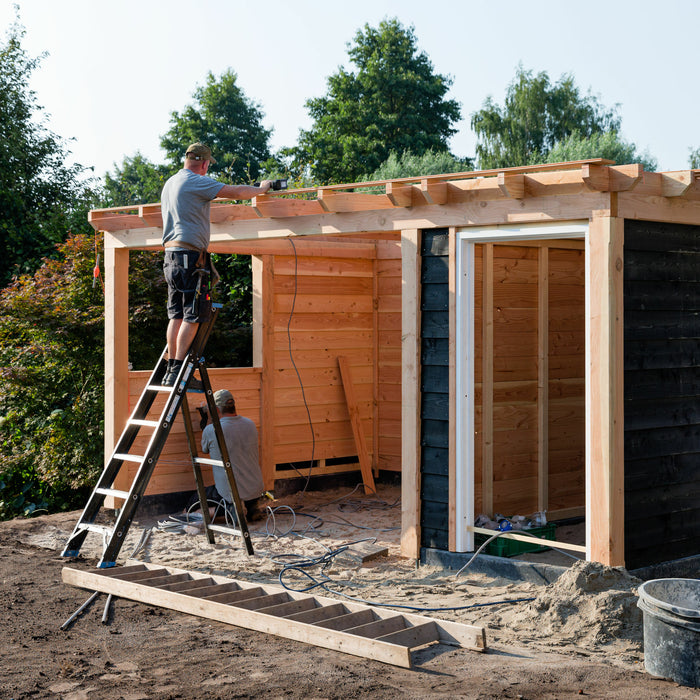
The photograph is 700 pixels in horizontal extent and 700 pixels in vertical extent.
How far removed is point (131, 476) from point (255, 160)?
3462 cm

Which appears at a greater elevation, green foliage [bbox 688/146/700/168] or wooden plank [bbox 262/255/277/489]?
green foliage [bbox 688/146/700/168]

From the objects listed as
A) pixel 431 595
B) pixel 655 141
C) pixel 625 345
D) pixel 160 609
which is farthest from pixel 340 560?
pixel 655 141

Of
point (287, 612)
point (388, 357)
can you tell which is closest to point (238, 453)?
point (388, 357)

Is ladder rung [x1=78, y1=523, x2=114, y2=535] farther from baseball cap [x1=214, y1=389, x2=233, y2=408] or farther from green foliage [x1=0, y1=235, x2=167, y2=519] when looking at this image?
green foliage [x1=0, y1=235, x2=167, y2=519]

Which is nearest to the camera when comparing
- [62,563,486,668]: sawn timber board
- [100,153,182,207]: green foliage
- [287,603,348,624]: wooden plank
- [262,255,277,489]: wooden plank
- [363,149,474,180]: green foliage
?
[62,563,486,668]: sawn timber board

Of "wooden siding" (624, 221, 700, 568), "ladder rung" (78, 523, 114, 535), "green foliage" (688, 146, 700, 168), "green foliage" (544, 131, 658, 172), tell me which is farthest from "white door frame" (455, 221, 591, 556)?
"green foliage" (688, 146, 700, 168)

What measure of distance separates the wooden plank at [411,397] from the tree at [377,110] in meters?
29.7

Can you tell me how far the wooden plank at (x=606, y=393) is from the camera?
19.5 feet

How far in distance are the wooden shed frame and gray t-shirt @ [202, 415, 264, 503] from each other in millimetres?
1130

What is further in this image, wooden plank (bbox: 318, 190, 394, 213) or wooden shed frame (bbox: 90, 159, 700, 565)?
wooden plank (bbox: 318, 190, 394, 213)

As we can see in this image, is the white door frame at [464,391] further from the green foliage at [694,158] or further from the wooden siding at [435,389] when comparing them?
the green foliage at [694,158]

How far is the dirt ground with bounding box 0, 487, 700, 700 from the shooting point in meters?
4.46

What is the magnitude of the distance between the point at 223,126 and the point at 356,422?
34.6m

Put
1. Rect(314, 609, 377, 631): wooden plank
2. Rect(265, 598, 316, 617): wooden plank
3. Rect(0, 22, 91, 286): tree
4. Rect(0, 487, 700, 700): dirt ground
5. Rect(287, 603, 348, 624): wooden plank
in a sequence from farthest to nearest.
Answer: Rect(0, 22, 91, 286): tree < Rect(265, 598, 316, 617): wooden plank < Rect(287, 603, 348, 624): wooden plank < Rect(314, 609, 377, 631): wooden plank < Rect(0, 487, 700, 700): dirt ground
